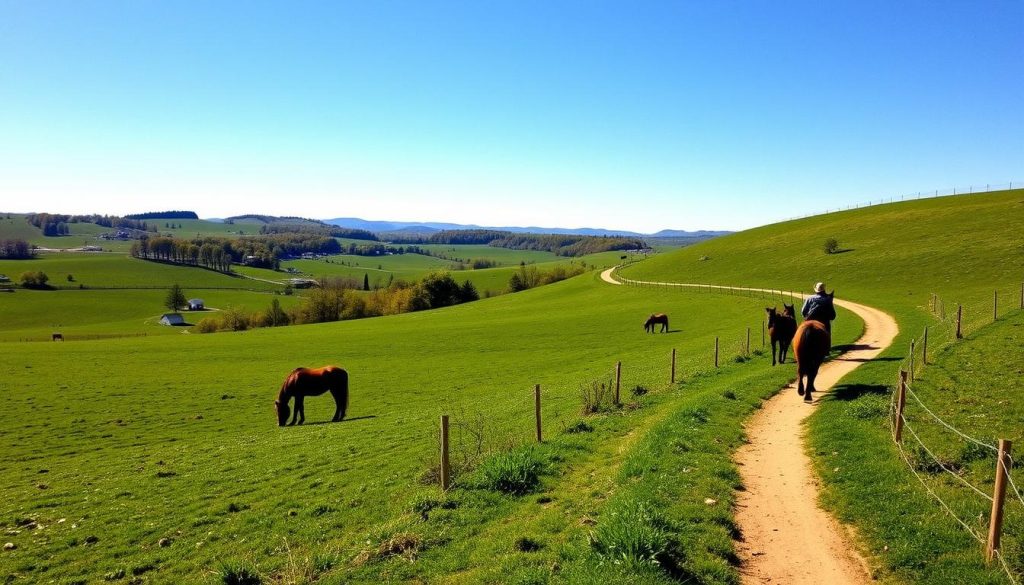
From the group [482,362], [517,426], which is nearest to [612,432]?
[517,426]

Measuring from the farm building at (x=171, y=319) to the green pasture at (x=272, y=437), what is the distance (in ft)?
185

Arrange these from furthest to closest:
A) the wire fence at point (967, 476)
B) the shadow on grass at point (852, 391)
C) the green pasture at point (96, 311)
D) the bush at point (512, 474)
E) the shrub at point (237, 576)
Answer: the green pasture at point (96, 311)
the shadow on grass at point (852, 391)
the bush at point (512, 474)
the shrub at point (237, 576)
the wire fence at point (967, 476)

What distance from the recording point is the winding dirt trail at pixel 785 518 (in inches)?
285

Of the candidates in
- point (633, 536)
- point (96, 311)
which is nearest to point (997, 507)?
point (633, 536)

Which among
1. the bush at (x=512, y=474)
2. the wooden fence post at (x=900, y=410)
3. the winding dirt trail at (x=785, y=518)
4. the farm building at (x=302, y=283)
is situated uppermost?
the wooden fence post at (x=900, y=410)

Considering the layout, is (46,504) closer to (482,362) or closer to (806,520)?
(806,520)

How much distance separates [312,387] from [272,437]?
4.03 m

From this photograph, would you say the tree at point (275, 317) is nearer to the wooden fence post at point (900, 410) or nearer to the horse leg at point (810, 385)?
the horse leg at point (810, 385)

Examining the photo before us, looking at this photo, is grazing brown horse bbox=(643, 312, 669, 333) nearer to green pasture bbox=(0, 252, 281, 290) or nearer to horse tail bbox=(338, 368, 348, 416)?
horse tail bbox=(338, 368, 348, 416)

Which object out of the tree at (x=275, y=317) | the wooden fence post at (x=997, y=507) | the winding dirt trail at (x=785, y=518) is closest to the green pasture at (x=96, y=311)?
the tree at (x=275, y=317)

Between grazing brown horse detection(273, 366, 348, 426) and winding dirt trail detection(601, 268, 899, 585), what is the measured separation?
1724 centimetres

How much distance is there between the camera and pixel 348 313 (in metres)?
96.8

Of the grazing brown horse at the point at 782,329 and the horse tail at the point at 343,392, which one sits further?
the horse tail at the point at 343,392

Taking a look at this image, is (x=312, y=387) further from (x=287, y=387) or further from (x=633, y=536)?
(x=633, y=536)
